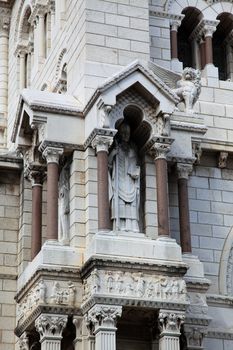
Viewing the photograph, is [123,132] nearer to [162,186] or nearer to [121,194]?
[121,194]

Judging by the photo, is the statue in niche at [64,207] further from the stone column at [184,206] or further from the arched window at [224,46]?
the arched window at [224,46]

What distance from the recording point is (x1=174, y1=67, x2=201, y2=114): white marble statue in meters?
23.0

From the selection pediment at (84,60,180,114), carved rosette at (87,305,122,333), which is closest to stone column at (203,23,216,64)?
pediment at (84,60,180,114)

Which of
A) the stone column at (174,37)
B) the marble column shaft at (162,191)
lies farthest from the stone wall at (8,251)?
the stone column at (174,37)

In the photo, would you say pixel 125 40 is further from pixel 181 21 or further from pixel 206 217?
pixel 206 217

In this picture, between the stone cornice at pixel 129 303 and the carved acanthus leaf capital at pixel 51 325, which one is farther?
the carved acanthus leaf capital at pixel 51 325

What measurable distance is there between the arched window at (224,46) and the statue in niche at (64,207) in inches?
238

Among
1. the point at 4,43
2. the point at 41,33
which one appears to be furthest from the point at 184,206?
the point at 4,43

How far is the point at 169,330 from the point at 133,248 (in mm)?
1833

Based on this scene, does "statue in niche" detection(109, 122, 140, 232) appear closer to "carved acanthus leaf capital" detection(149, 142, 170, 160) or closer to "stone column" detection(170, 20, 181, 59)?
"carved acanthus leaf capital" detection(149, 142, 170, 160)

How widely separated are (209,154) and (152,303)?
5059 millimetres

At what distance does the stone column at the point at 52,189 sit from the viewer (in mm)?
20891

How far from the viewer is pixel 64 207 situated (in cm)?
2181

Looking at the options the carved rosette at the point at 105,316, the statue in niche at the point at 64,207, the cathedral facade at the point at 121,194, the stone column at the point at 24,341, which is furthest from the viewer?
the stone column at the point at 24,341
